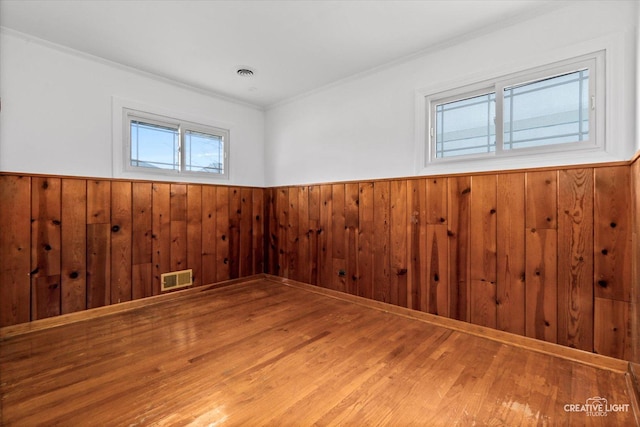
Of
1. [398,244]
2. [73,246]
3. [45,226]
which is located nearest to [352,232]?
[398,244]

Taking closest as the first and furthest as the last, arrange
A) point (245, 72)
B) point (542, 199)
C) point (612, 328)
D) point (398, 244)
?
point (612, 328) → point (542, 199) → point (398, 244) → point (245, 72)

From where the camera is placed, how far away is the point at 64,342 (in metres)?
2.19

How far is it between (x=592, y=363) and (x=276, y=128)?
12.6 ft

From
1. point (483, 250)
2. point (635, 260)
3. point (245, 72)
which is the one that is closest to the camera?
point (635, 260)

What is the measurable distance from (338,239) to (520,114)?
200cm

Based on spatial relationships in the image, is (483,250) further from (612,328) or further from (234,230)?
(234,230)

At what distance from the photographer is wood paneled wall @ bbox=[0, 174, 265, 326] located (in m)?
2.36

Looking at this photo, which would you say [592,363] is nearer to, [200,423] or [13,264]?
[200,423]

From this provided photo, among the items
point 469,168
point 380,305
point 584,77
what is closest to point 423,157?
point 469,168

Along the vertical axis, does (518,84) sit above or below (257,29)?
below

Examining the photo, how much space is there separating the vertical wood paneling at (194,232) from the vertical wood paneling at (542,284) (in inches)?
127

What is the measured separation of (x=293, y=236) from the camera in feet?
12.4

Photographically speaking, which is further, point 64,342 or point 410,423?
point 64,342

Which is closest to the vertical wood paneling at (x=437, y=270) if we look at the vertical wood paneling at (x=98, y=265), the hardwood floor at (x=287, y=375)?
the hardwood floor at (x=287, y=375)
